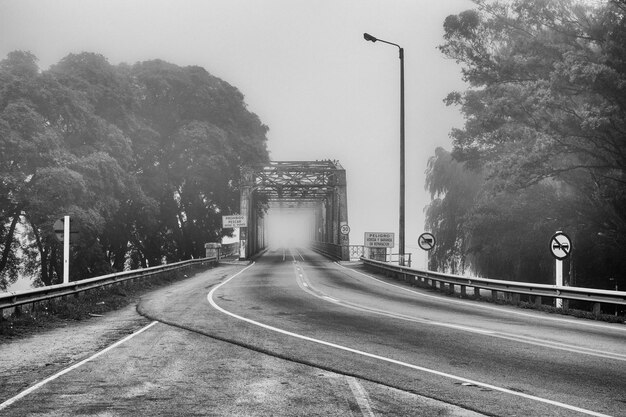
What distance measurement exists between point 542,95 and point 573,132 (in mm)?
1770

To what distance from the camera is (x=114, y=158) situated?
3384 cm

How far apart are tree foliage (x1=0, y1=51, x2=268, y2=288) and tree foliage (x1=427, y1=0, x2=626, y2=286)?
59.9 feet

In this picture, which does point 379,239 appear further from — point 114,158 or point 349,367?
point 349,367

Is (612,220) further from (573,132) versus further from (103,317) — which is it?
(103,317)

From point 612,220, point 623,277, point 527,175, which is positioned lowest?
point 623,277

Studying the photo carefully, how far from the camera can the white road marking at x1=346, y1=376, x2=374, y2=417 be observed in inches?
236

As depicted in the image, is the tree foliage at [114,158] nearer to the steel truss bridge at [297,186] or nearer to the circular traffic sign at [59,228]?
→ the steel truss bridge at [297,186]

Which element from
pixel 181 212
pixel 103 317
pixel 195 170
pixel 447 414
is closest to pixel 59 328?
pixel 103 317

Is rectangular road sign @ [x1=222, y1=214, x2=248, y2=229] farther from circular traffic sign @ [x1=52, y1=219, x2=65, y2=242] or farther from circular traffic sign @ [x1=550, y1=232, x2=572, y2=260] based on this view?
circular traffic sign @ [x1=550, y1=232, x2=572, y2=260]

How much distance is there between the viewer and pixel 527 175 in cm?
2505

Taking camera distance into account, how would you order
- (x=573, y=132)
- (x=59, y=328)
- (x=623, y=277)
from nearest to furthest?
(x=59, y=328), (x=573, y=132), (x=623, y=277)

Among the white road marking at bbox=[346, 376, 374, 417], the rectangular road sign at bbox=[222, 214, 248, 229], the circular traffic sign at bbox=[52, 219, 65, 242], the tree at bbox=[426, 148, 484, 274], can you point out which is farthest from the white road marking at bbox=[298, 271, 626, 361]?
the rectangular road sign at bbox=[222, 214, 248, 229]

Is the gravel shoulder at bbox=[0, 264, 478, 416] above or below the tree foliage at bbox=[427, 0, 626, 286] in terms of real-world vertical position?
below

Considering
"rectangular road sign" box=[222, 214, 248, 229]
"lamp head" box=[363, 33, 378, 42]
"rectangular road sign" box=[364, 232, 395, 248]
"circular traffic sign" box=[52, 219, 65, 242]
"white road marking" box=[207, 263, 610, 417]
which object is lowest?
"white road marking" box=[207, 263, 610, 417]
